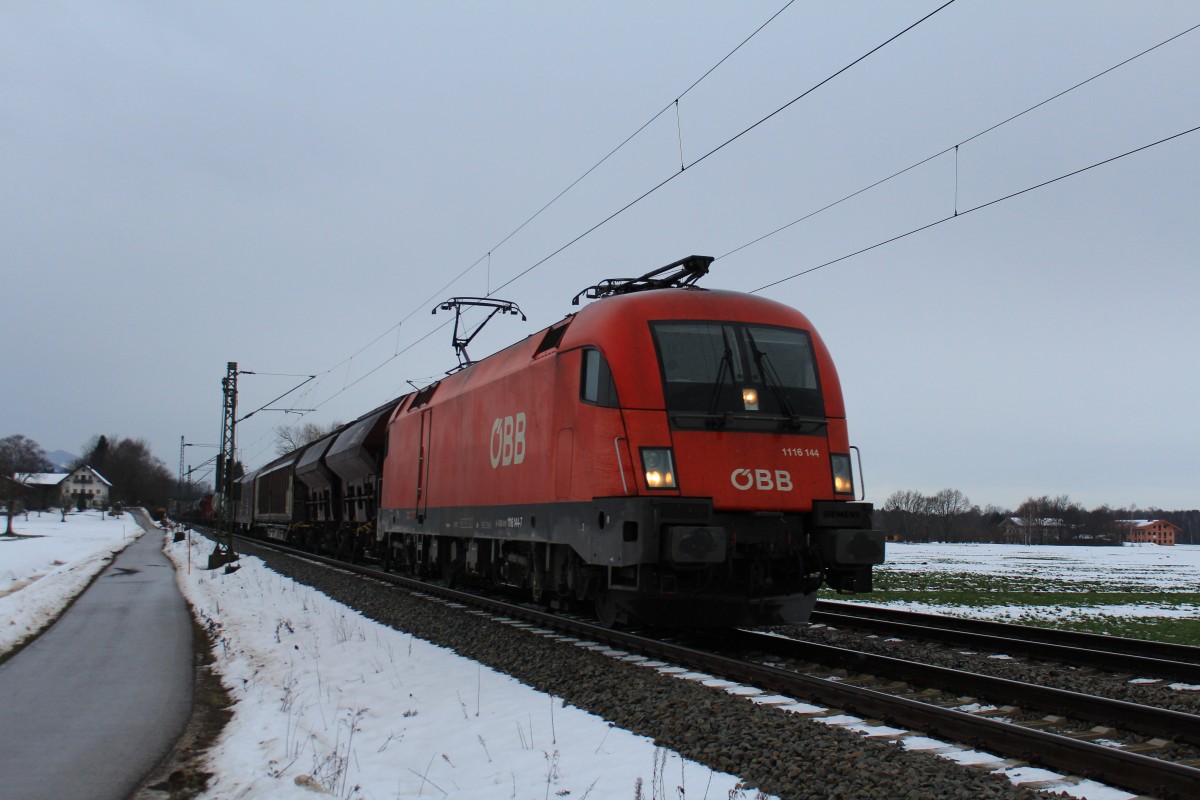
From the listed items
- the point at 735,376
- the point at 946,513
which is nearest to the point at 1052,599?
the point at 735,376

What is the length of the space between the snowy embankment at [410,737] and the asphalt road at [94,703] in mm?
643

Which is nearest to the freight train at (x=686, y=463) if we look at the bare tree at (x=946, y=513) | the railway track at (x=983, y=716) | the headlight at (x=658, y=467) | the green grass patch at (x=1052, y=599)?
A: the headlight at (x=658, y=467)

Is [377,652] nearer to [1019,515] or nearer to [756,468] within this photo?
[756,468]

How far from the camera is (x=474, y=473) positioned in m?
14.2

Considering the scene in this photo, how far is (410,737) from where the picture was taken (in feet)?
23.5

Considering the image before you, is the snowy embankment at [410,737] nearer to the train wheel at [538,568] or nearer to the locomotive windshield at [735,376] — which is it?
the train wheel at [538,568]

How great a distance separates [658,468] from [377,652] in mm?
4151

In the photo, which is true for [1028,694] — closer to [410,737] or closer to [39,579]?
[410,737]

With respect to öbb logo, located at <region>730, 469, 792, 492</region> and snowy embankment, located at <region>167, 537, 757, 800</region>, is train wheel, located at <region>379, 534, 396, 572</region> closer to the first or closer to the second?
snowy embankment, located at <region>167, 537, 757, 800</region>

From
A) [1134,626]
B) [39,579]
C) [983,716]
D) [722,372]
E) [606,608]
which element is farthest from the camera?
[39,579]

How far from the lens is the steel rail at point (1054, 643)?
8547 mm

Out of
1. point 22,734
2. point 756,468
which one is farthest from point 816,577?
point 22,734

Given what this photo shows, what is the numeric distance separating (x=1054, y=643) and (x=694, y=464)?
484 cm

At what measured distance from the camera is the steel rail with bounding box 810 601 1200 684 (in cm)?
855
